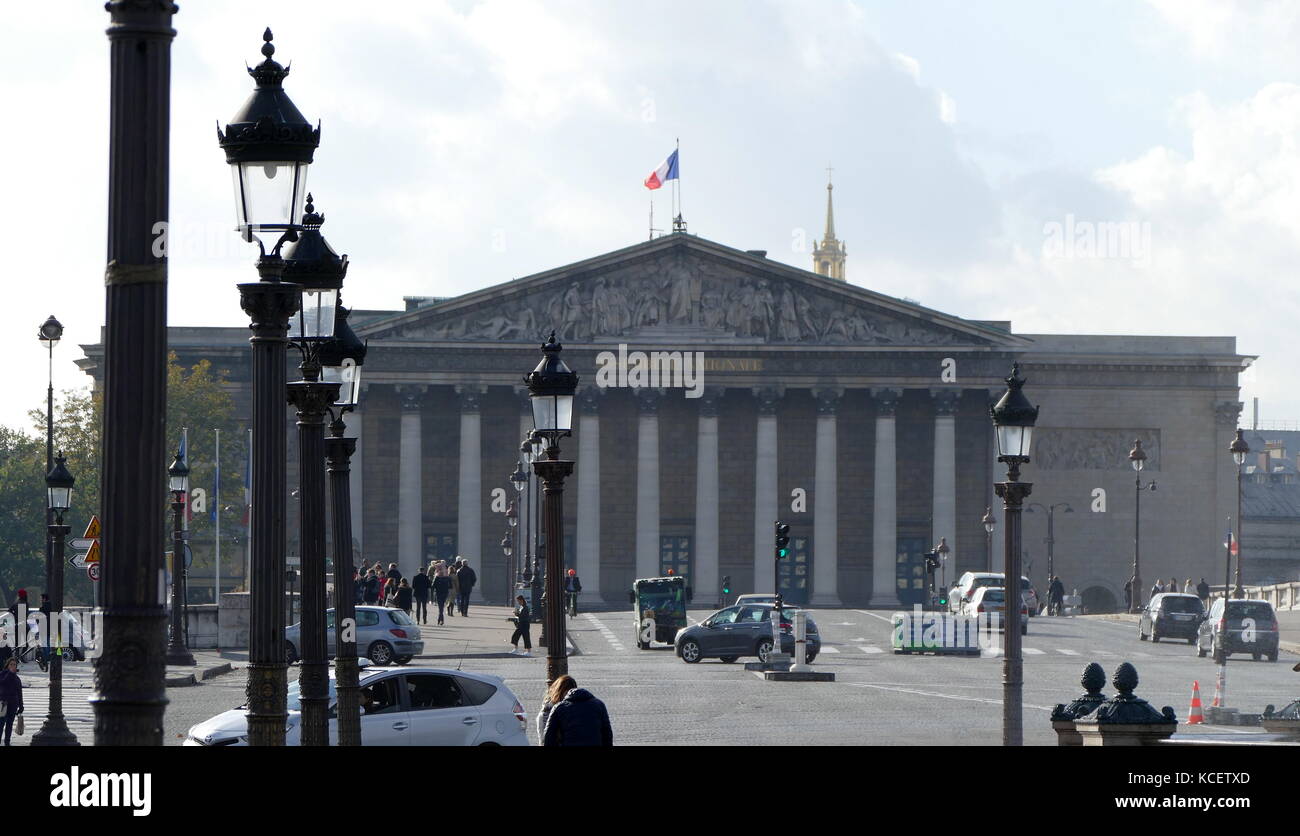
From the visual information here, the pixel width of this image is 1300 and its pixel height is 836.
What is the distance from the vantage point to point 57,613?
3078 centimetres

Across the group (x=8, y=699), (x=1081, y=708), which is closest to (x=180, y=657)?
(x=8, y=699)

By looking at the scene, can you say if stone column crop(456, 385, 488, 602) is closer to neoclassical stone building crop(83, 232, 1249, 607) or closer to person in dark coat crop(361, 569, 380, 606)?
neoclassical stone building crop(83, 232, 1249, 607)

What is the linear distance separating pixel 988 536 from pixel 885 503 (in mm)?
4835

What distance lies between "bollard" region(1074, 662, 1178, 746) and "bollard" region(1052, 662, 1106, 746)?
22.4 inches

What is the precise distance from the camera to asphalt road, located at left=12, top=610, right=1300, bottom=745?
30.8 metres

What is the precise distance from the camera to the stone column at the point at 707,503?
9244 cm

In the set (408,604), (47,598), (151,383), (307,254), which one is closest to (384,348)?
(408,604)

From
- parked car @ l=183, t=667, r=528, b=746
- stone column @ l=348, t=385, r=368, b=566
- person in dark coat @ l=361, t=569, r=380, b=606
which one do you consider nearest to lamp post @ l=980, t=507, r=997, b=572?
stone column @ l=348, t=385, r=368, b=566

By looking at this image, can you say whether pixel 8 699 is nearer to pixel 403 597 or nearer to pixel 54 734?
pixel 54 734

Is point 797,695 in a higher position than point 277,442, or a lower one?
lower

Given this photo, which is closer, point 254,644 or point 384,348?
point 254,644
